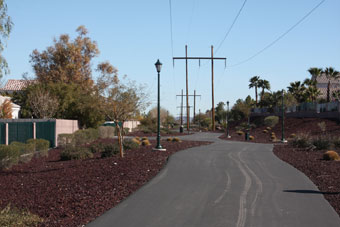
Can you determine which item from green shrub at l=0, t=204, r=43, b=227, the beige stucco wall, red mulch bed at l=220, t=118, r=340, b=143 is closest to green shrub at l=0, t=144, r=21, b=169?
green shrub at l=0, t=204, r=43, b=227

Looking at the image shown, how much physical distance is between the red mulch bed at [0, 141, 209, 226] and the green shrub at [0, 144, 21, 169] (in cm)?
33

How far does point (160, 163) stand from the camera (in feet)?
59.9

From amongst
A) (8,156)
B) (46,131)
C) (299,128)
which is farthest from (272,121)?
(8,156)

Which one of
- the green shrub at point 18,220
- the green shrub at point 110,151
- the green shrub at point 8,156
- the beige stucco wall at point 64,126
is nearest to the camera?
the green shrub at point 18,220

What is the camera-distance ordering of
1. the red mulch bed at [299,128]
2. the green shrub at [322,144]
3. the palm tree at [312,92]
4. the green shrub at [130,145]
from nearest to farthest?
the green shrub at [322,144] → the green shrub at [130,145] → the red mulch bed at [299,128] → the palm tree at [312,92]

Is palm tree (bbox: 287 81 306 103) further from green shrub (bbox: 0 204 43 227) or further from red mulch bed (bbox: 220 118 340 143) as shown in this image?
green shrub (bbox: 0 204 43 227)

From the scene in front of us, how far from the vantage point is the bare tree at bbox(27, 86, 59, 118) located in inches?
1454

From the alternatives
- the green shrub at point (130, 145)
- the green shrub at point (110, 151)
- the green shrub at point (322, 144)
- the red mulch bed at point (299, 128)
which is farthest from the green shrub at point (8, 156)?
the red mulch bed at point (299, 128)

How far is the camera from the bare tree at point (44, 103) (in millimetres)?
36938

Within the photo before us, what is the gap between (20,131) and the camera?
2381cm

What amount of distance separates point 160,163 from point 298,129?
34150mm

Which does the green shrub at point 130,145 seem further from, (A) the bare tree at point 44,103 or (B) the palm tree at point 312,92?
(B) the palm tree at point 312,92

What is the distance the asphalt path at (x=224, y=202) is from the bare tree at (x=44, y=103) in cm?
2333

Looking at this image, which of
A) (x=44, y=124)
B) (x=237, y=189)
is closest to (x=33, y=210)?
(x=237, y=189)
